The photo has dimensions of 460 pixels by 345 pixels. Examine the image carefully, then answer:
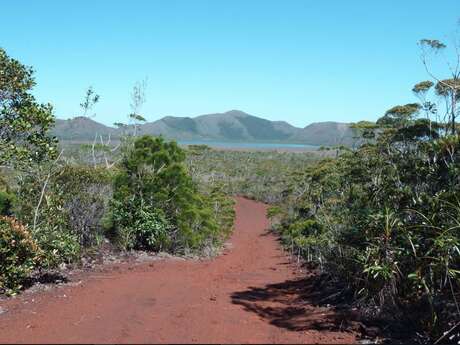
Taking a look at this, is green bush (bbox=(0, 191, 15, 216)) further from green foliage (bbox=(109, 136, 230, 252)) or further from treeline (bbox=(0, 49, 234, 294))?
green foliage (bbox=(109, 136, 230, 252))

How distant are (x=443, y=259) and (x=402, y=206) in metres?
2.06

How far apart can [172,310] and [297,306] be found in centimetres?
211

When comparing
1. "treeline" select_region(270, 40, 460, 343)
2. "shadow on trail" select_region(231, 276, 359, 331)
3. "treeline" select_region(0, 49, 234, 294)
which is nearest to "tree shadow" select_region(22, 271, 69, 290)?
"treeline" select_region(0, 49, 234, 294)

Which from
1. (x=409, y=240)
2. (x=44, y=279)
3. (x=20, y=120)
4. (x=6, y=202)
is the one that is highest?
(x=20, y=120)

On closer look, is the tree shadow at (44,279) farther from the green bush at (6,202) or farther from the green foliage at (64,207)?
the green bush at (6,202)

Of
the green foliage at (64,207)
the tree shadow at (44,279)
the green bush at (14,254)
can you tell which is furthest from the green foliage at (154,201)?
the green bush at (14,254)

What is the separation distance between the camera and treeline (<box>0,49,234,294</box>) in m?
9.17

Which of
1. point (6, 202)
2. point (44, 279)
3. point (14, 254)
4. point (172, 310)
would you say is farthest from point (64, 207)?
point (172, 310)

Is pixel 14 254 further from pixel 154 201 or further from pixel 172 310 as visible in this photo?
pixel 154 201

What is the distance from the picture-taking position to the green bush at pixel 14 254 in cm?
874

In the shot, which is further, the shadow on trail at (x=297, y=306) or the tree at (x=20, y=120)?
the tree at (x=20, y=120)

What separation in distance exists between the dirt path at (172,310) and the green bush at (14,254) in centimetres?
36

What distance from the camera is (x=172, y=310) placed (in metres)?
7.98

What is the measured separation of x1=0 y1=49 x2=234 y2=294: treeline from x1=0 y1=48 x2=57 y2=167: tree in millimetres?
17
